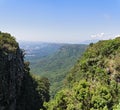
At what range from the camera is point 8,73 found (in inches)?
2437

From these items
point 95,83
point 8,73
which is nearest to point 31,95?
point 8,73

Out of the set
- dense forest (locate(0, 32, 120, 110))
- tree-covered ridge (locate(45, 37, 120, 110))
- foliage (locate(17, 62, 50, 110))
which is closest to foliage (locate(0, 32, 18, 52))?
dense forest (locate(0, 32, 120, 110))

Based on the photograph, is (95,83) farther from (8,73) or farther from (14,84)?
(14,84)

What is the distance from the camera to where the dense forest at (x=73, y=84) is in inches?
1539

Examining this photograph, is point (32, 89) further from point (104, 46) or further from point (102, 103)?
point (102, 103)

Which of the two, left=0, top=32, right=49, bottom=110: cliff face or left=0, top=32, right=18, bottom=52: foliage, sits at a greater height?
left=0, top=32, right=18, bottom=52: foliage

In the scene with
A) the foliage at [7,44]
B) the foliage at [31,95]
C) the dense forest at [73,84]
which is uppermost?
the foliage at [7,44]

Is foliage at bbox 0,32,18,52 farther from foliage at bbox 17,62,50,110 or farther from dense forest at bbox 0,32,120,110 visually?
foliage at bbox 17,62,50,110

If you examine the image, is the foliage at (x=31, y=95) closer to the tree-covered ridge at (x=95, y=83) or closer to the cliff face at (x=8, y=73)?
the cliff face at (x=8, y=73)

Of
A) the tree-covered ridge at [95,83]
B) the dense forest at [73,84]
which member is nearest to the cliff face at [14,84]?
the dense forest at [73,84]

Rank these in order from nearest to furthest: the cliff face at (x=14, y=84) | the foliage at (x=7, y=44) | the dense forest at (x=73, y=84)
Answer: the dense forest at (x=73, y=84) < the cliff face at (x=14, y=84) < the foliage at (x=7, y=44)

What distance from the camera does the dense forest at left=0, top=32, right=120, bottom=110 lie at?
1539 inches

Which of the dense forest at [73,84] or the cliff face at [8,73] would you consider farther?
the cliff face at [8,73]

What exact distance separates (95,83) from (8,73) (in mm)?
19922
